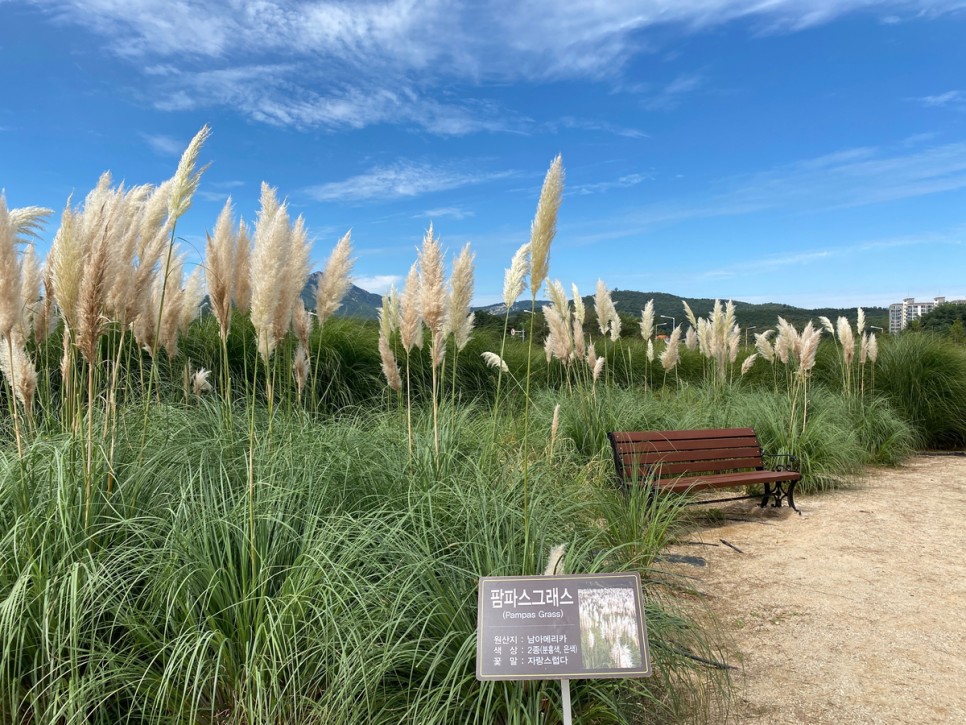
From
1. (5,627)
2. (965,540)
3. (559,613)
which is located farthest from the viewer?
(965,540)

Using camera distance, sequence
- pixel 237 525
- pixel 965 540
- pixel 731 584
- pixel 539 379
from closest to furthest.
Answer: pixel 237 525 < pixel 731 584 < pixel 965 540 < pixel 539 379

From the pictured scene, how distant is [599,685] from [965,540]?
4.93 m

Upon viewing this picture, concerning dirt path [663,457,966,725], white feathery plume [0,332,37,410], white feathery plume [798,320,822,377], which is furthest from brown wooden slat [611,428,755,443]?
white feathery plume [0,332,37,410]

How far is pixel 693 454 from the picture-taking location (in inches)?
250

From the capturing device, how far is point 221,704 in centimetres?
238

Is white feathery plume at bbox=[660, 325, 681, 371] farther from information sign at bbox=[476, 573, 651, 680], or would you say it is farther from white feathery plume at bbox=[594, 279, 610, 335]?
information sign at bbox=[476, 573, 651, 680]

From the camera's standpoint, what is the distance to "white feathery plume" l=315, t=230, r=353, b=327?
4055 mm

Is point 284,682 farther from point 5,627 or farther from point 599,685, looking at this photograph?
point 599,685

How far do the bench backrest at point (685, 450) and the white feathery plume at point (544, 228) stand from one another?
3.16m

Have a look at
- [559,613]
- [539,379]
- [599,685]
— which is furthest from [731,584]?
[539,379]

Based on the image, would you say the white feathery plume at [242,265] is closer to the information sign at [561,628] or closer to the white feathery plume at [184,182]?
the white feathery plume at [184,182]

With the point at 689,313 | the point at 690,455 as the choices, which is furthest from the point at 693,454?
the point at 689,313

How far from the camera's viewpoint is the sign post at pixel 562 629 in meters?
2.03

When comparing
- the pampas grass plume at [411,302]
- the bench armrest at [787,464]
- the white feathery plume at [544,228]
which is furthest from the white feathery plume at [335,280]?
the bench armrest at [787,464]
